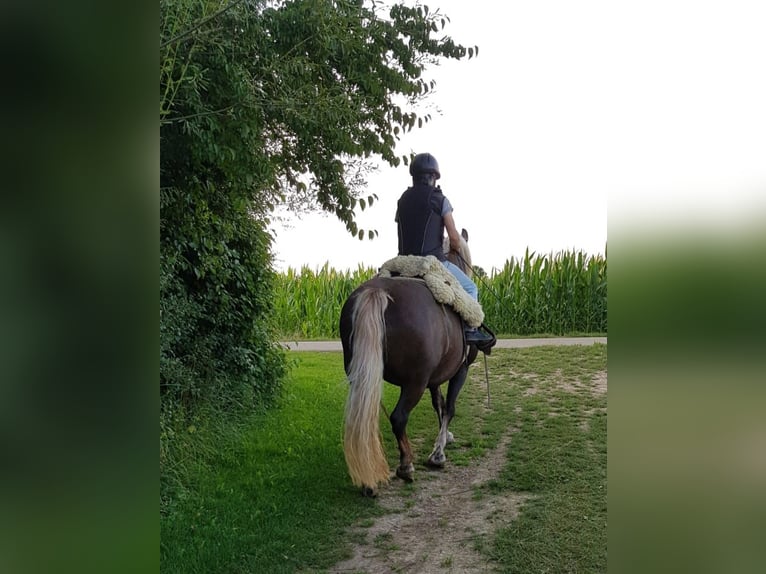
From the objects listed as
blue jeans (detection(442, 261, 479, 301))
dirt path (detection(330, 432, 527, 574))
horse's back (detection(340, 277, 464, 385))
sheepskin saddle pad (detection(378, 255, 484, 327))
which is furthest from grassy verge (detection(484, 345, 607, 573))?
blue jeans (detection(442, 261, 479, 301))

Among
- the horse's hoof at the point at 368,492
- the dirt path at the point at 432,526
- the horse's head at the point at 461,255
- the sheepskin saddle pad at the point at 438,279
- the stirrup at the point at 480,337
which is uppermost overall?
the horse's head at the point at 461,255

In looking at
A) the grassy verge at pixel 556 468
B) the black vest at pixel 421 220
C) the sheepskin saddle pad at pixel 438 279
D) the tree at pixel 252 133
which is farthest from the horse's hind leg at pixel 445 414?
the tree at pixel 252 133

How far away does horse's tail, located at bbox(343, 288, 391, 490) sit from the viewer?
3553mm

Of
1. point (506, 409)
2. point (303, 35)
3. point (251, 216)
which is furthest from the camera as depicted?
point (506, 409)

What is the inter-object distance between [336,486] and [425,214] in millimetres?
2127

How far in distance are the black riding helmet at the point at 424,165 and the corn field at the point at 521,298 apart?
21.7ft

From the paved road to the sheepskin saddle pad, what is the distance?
5197 mm

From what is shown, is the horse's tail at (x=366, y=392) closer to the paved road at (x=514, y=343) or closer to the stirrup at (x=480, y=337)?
the stirrup at (x=480, y=337)

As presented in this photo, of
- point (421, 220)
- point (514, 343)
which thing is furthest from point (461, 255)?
point (514, 343)

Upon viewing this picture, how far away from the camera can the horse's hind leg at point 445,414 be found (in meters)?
4.63
